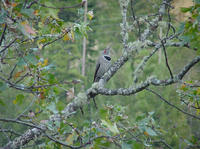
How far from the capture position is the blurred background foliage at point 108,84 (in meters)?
2.75

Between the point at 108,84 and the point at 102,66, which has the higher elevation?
the point at 102,66

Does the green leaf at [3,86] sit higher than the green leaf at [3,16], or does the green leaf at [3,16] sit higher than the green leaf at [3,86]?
the green leaf at [3,16]

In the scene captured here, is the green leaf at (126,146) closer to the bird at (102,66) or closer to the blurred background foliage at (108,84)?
the blurred background foliage at (108,84)

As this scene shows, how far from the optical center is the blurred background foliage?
9.03 ft

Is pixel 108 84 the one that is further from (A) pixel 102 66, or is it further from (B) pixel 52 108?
(B) pixel 52 108

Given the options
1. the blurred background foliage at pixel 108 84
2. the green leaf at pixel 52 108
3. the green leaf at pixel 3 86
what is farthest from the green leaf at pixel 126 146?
the green leaf at pixel 3 86

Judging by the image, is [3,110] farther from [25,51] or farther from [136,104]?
[136,104]

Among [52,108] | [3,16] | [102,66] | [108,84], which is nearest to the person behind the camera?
[3,16]

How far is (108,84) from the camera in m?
14.0

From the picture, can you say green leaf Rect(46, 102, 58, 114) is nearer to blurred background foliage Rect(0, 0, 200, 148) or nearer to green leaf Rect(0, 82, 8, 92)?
blurred background foliage Rect(0, 0, 200, 148)

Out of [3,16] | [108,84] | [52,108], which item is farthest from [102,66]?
[108,84]

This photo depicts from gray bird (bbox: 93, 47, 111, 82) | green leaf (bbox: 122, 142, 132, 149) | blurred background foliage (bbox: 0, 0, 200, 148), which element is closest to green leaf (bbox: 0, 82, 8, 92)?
blurred background foliage (bbox: 0, 0, 200, 148)

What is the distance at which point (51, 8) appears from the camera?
2164 mm

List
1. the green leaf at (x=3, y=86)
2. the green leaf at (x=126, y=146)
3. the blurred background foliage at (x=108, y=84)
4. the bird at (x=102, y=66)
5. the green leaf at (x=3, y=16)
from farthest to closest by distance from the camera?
the bird at (x=102, y=66)
the blurred background foliage at (x=108, y=84)
the green leaf at (x=3, y=86)
the green leaf at (x=126, y=146)
the green leaf at (x=3, y=16)
